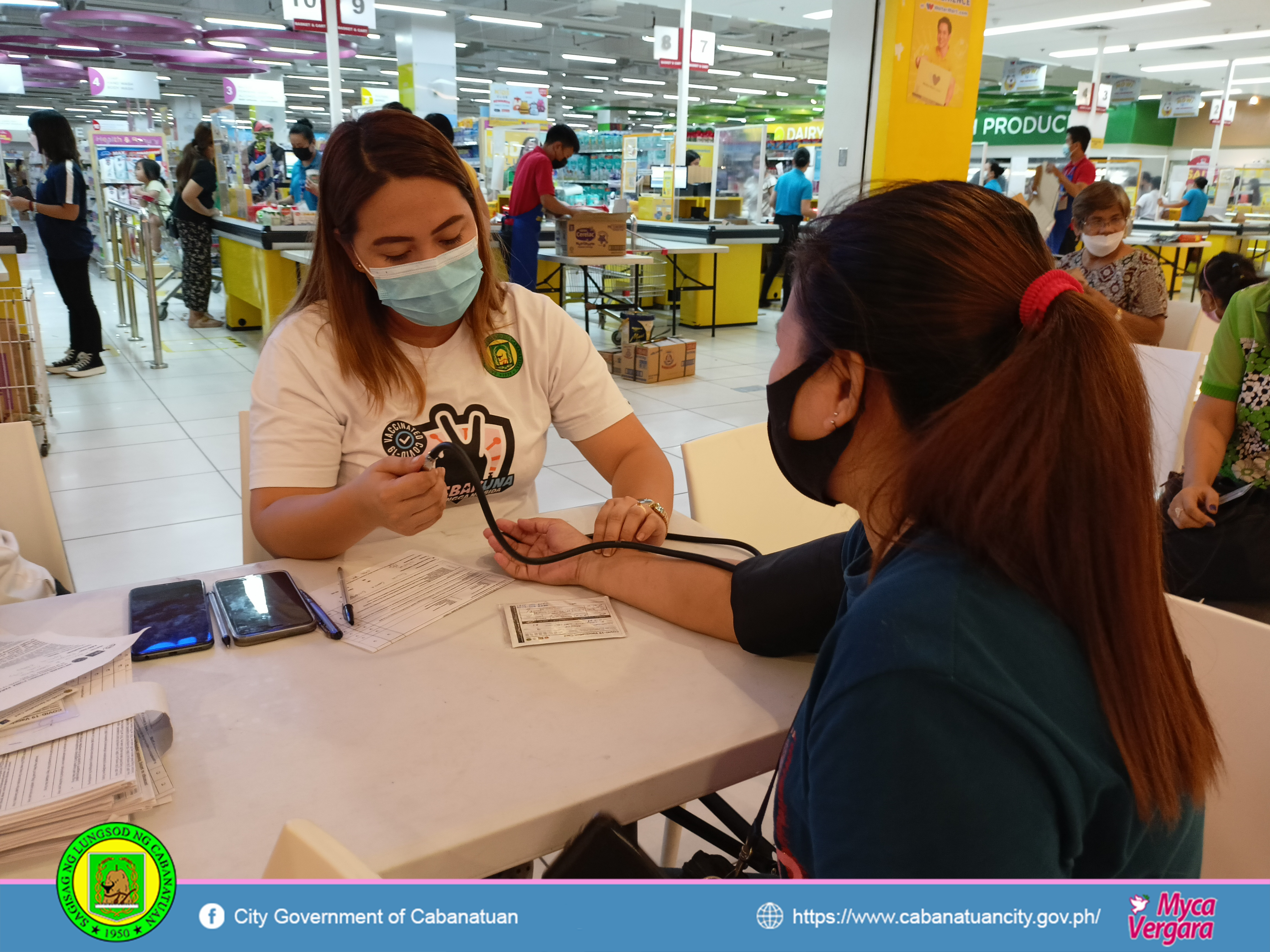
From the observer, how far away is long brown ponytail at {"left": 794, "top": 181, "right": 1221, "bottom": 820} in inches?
24.6

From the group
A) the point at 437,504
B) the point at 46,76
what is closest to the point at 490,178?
the point at 437,504

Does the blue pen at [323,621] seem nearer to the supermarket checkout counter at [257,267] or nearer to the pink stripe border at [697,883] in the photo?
the pink stripe border at [697,883]

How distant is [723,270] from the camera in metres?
8.30

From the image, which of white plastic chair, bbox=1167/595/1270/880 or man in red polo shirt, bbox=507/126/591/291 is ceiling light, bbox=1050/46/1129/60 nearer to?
man in red polo shirt, bbox=507/126/591/291

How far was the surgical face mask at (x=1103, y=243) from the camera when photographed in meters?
3.85

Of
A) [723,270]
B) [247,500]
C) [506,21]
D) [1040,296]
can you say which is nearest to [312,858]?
[1040,296]

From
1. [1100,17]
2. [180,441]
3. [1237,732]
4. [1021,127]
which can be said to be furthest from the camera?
[1021,127]

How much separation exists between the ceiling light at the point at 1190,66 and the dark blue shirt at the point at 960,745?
57.5 feet

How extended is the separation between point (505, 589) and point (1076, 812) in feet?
2.93

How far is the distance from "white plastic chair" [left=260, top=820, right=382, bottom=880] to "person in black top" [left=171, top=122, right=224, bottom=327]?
293 inches

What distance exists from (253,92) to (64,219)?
6983 mm

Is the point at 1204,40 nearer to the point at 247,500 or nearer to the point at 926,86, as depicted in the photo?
the point at 926,86
